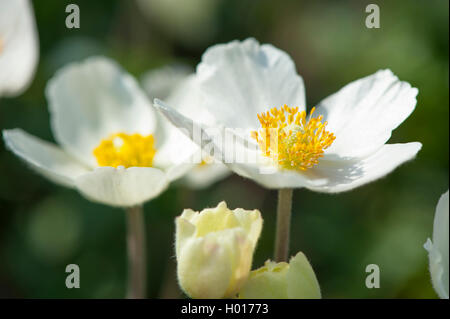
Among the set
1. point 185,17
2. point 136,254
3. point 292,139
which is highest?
point 185,17

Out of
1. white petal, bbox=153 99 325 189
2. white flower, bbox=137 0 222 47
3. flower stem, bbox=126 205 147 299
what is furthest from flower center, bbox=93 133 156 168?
white flower, bbox=137 0 222 47

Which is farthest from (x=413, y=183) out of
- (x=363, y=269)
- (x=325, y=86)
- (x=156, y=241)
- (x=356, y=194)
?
(x=156, y=241)

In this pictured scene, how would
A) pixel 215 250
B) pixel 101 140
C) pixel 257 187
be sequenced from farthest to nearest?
pixel 257 187
pixel 101 140
pixel 215 250

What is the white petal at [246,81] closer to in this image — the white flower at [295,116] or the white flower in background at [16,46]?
the white flower at [295,116]

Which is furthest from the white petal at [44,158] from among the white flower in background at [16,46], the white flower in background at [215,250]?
the white flower in background at [215,250]

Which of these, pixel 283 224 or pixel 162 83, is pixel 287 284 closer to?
pixel 283 224

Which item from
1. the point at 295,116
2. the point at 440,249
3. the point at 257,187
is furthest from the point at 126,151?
the point at 257,187

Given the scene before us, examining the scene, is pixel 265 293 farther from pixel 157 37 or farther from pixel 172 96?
pixel 157 37
